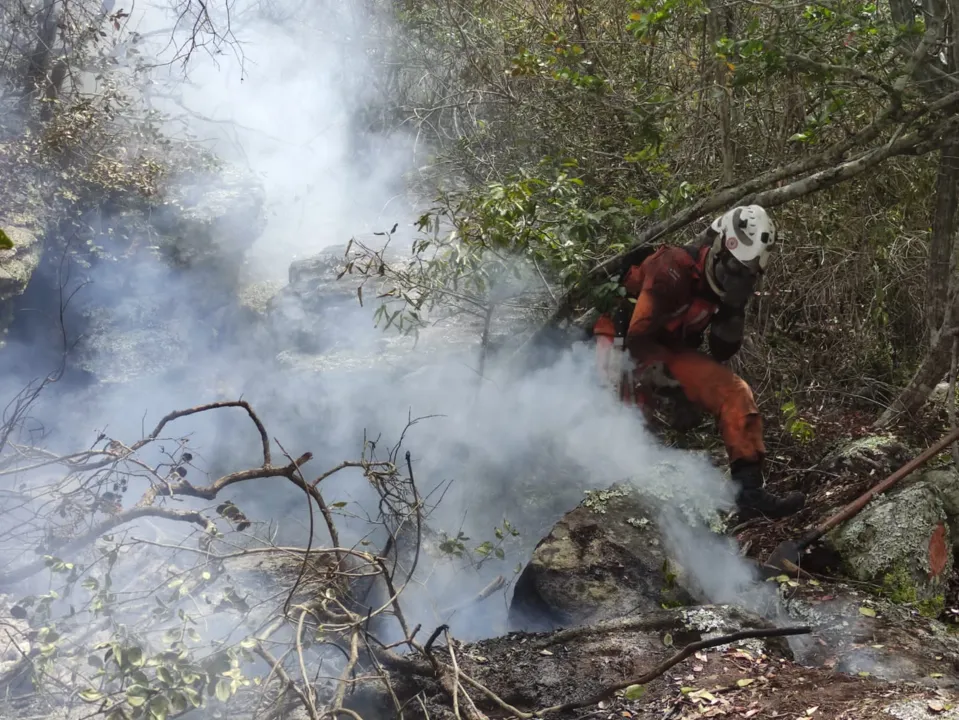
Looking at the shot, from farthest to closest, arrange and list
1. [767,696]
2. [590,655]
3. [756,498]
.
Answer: [756,498] < [590,655] < [767,696]

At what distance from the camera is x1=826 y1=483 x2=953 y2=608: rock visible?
13.3 ft

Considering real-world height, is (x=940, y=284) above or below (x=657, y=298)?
below

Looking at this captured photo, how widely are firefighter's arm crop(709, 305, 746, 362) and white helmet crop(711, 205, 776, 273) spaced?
364 mm

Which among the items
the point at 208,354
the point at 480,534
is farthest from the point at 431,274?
the point at 208,354

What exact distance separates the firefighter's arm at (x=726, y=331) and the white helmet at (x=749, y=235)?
364mm

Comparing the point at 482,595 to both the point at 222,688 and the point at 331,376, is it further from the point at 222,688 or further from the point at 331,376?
the point at 331,376

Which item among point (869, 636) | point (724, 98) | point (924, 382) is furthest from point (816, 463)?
point (724, 98)

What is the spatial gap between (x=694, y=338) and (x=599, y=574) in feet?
5.19

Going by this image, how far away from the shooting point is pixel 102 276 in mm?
8664

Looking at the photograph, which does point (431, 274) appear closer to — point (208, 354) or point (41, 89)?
point (208, 354)

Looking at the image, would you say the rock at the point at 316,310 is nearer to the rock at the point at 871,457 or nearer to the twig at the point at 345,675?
the rock at the point at 871,457

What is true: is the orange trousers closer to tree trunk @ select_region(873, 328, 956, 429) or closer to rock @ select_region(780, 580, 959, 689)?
rock @ select_region(780, 580, 959, 689)

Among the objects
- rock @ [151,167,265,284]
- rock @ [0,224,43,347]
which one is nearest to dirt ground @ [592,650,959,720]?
rock @ [0,224,43,347]

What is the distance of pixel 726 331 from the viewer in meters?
4.59
